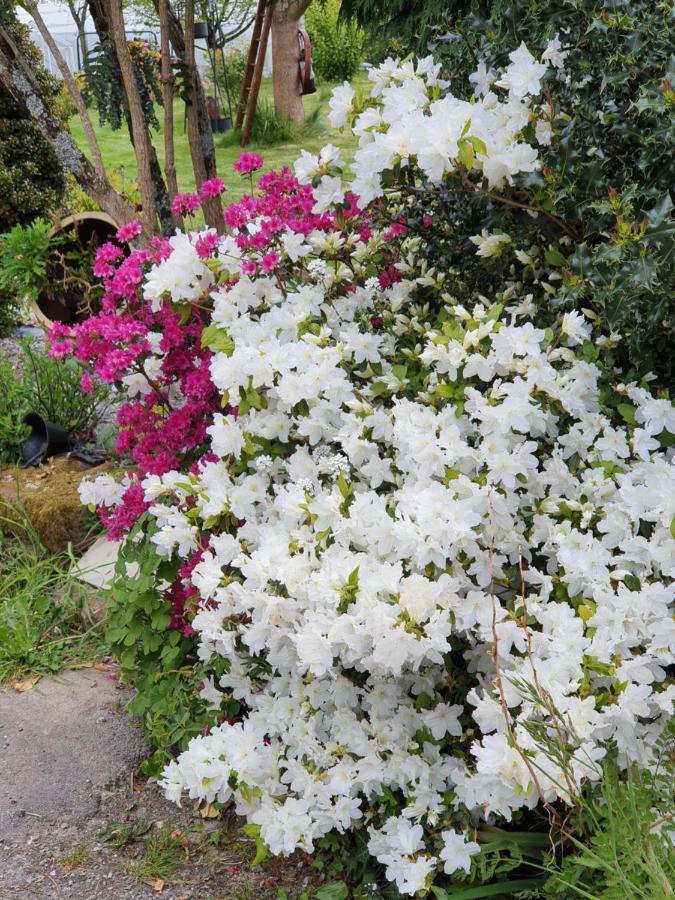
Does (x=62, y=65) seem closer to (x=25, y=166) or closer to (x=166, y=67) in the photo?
(x=166, y=67)

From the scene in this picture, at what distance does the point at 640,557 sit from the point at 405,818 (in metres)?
0.73

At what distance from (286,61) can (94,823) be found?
9.85 metres

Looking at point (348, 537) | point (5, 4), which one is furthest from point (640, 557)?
point (5, 4)

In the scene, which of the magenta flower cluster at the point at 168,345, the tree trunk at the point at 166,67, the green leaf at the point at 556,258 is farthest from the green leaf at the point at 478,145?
the tree trunk at the point at 166,67

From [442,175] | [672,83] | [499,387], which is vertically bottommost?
[499,387]

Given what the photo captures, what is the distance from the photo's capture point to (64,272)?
5590 millimetres

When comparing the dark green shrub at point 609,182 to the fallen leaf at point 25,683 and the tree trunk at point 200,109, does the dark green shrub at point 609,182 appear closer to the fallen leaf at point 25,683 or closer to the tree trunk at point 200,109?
the fallen leaf at point 25,683

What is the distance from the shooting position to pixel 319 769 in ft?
6.72

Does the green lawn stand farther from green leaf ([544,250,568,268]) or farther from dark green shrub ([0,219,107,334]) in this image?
green leaf ([544,250,568,268])

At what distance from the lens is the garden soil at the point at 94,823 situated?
2.14 m

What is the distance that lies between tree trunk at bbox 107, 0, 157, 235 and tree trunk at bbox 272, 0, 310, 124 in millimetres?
6292

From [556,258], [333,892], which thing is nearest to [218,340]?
[556,258]

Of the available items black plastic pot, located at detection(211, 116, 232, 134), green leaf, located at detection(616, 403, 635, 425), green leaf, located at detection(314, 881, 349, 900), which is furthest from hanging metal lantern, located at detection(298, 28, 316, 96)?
green leaf, located at detection(314, 881, 349, 900)

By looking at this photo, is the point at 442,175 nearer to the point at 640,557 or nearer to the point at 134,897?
the point at 640,557
